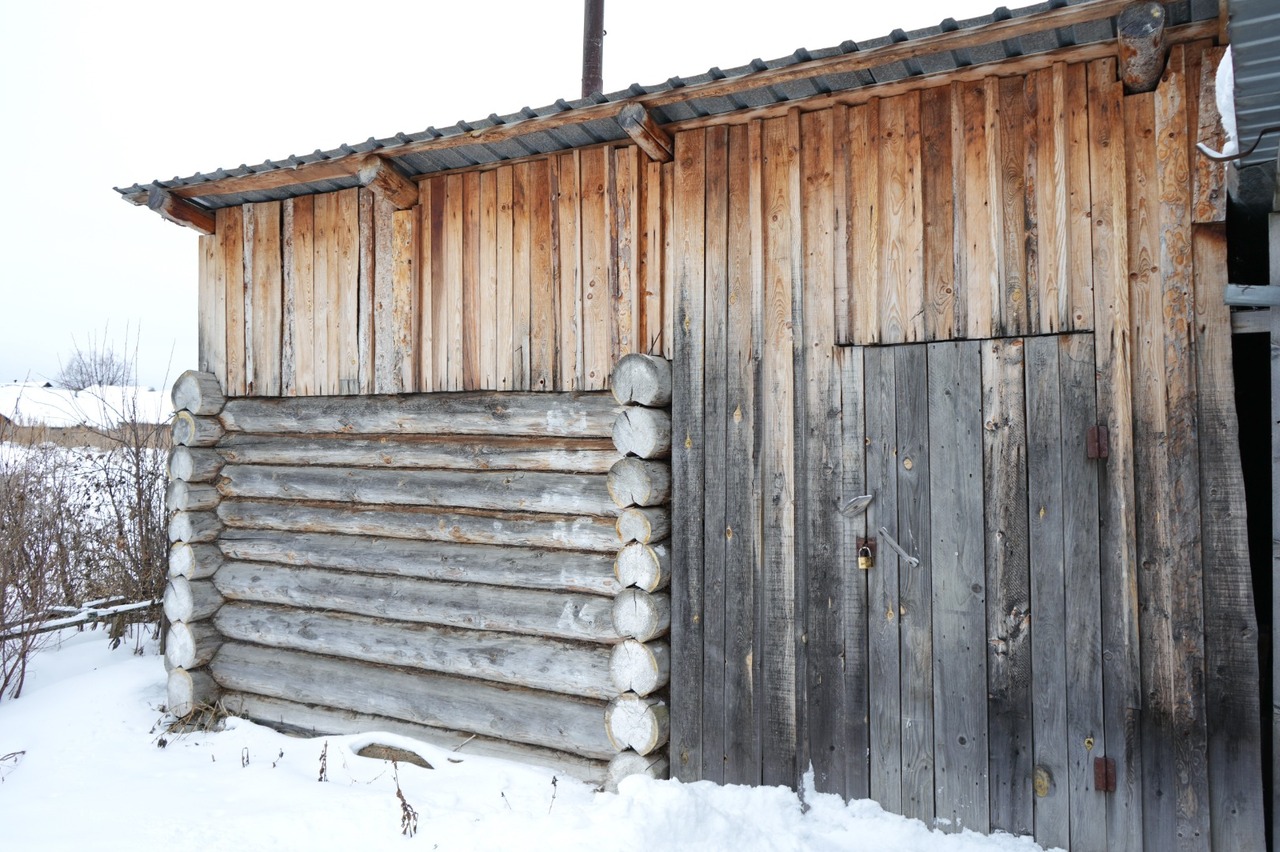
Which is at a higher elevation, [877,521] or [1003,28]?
[1003,28]

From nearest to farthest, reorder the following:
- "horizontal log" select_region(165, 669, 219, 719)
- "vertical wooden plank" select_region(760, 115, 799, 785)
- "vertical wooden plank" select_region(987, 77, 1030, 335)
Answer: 1. "vertical wooden plank" select_region(987, 77, 1030, 335)
2. "vertical wooden plank" select_region(760, 115, 799, 785)
3. "horizontal log" select_region(165, 669, 219, 719)

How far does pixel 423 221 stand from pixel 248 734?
12.9ft

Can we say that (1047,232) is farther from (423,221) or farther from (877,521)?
(423,221)

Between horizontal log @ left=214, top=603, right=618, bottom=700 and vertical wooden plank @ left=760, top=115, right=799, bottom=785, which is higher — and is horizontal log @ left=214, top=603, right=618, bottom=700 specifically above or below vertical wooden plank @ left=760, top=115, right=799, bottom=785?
below

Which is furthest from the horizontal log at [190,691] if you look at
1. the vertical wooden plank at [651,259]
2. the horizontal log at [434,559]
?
the vertical wooden plank at [651,259]

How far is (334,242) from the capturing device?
243 inches

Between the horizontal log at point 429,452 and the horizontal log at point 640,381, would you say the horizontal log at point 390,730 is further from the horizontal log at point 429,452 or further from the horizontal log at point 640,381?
the horizontal log at point 640,381

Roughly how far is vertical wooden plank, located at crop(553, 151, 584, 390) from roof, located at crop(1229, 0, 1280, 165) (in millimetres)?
3404

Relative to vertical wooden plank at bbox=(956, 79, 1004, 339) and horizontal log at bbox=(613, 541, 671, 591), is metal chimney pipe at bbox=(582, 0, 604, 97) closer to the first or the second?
vertical wooden plank at bbox=(956, 79, 1004, 339)

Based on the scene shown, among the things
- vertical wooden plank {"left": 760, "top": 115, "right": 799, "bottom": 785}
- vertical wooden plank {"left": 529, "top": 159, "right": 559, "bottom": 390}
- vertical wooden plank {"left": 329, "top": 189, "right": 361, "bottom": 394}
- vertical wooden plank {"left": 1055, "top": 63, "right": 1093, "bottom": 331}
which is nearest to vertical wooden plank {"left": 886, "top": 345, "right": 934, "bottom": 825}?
vertical wooden plank {"left": 760, "top": 115, "right": 799, "bottom": 785}

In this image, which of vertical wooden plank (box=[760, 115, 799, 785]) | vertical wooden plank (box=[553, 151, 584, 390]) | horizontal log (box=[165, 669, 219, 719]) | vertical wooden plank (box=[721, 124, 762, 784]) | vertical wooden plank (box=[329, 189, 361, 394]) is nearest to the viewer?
vertical wooden plank (box=[760, 115, 799, 785])

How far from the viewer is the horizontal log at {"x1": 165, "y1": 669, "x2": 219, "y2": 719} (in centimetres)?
630

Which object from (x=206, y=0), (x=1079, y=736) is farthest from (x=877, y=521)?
(x=206, y=0)

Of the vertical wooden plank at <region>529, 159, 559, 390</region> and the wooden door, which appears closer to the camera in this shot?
the wooden door
